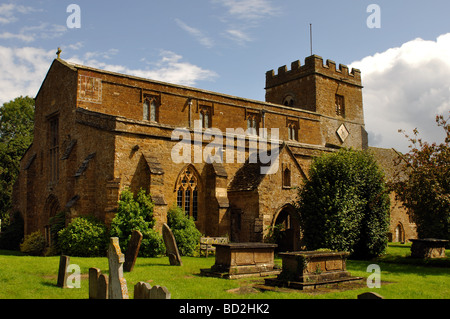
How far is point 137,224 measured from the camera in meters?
20.4

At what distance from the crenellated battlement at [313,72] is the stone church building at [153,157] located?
9.13 meters

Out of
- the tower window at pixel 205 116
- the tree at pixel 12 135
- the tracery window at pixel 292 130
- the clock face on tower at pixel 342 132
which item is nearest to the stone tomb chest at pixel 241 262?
the tower window at pixel 205 116

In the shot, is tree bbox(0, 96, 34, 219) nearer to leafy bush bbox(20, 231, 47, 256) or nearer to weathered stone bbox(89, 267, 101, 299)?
leafy bush bbox(20, 231, 47, 256)

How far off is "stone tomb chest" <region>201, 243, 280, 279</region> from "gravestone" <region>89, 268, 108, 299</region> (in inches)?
203

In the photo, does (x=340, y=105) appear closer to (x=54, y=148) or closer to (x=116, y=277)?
(x=54, y=148)

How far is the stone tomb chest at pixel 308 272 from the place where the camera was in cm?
1252

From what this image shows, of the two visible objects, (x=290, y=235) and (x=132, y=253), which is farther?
(x=290, y=235)

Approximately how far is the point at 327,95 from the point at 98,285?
113 ft

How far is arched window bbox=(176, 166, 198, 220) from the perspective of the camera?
77.8 feet

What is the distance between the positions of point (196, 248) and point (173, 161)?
491 centimetres

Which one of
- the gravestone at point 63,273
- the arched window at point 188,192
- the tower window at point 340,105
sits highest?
the tower window at point 340,105

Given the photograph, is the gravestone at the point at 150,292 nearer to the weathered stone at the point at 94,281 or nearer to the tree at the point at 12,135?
the weathered stone at the point at 94,281

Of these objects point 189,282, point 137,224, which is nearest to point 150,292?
point 189,282
